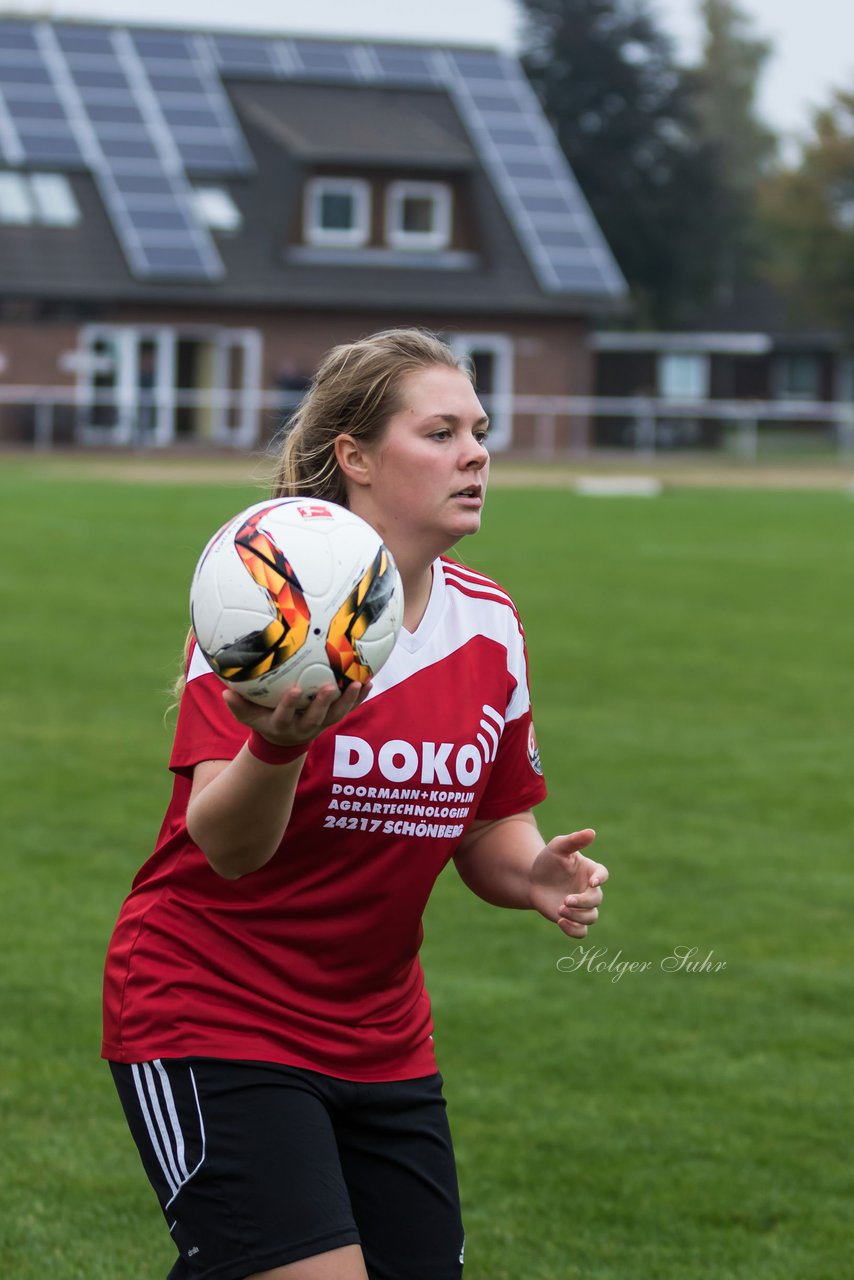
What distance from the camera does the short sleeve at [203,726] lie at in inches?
132

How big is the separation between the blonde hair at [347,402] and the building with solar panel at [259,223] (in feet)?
131

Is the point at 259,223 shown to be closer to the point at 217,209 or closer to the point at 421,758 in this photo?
the point at 217,209

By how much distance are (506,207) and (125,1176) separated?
46.3 m

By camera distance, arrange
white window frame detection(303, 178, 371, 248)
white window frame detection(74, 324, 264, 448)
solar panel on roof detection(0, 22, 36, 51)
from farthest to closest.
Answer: white window frame detection(303, 178, 371, 248) < solar panel on roof detection(0, 22, 36, 51) < white window frame detection(74, 324, 264, 448)

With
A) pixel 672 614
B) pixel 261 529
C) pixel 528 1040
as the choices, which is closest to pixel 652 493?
pixel 672 614

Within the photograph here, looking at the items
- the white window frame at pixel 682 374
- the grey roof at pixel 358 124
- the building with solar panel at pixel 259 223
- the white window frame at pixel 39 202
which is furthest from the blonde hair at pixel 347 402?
the white window frame at pixel 682 374

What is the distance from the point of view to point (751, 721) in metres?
12.4

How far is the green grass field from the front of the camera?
16.8ft

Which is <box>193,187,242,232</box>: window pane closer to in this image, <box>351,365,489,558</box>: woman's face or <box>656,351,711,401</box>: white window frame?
<box>656,351,711,401</box>: white window frame

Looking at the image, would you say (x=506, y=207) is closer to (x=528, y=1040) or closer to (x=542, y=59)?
(x=542, y=59)

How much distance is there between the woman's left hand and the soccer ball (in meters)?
0.61

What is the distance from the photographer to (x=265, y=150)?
48.8m

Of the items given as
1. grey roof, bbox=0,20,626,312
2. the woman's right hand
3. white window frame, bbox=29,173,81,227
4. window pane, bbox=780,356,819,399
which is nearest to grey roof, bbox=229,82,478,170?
grey roof, bbox=0,20,626,312

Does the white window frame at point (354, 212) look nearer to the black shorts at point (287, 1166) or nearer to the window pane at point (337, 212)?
the window pane at point (337, 212)
